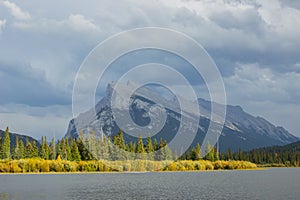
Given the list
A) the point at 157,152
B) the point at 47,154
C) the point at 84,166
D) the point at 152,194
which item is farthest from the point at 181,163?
the point at 152,194

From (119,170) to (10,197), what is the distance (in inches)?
3803

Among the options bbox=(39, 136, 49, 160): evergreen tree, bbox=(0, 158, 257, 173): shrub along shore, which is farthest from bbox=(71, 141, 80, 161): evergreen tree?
bbox=(39, 136, 49, 160): evergreen tree

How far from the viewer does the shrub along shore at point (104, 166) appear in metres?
137

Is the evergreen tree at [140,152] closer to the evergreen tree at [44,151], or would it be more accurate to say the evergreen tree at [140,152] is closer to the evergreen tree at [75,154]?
the evergreen tree at [75,154]

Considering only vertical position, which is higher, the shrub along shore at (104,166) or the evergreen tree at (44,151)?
the evergreen tree at (44,151)

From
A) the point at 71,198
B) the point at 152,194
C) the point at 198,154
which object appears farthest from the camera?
the point at 198,154

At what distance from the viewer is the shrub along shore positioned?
137 m

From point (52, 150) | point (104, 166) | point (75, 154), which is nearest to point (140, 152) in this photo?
point (104, 166)

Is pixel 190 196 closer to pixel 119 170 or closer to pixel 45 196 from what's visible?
pixel 45 196

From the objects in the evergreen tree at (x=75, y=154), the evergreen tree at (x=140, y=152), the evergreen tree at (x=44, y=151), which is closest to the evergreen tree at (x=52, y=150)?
the evergreen tree at (x=44, y=151)

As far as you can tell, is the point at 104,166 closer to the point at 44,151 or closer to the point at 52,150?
the point at 44,151

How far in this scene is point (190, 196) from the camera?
5822 centimetres

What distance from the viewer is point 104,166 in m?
153

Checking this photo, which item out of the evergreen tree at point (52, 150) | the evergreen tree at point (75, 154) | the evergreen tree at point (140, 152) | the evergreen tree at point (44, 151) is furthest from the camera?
the evergreen tree at point (140, 152)
